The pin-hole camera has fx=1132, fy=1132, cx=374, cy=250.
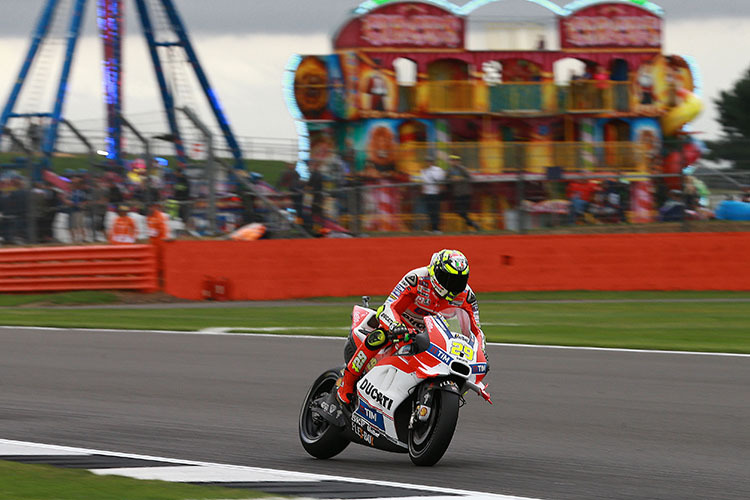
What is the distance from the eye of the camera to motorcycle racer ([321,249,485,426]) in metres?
6.23

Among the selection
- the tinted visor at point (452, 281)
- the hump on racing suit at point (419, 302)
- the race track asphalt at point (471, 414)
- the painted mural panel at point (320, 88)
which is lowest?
the race track asphalt at point (471, 414)

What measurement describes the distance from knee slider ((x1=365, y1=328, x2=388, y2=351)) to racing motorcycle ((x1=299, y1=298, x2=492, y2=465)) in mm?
69

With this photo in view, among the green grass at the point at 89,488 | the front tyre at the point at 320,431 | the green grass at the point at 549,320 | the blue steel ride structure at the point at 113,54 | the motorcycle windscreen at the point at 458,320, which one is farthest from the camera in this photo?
the blue steel ride structure at the point at 113,54

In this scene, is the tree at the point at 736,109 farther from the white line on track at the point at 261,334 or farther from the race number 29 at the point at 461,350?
the race number 29 at the point at 461,350

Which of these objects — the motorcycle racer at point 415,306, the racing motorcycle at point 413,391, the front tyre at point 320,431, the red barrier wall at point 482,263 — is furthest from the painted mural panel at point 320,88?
the motorcycle racer at point 415,306

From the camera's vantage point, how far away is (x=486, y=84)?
35188 millimetres

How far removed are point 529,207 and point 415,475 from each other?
14.9 metres

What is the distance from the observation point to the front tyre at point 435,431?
6.00 meters

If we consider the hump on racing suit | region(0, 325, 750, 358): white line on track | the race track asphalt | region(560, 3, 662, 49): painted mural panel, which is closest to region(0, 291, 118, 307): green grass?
region(0, 325, 750, 358): white line on track

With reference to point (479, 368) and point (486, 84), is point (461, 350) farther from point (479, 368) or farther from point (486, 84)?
point (486, 84)

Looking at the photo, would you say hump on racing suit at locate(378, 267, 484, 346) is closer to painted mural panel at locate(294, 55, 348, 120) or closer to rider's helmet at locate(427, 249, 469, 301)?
rider's helmet at locate(427, 249, 469, 301)

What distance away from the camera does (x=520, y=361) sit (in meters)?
11.6

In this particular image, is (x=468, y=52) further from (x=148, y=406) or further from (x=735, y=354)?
(x=148, y=406)

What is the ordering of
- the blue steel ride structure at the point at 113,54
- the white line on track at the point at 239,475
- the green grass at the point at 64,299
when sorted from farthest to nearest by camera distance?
the blue steel ride structure at the point at 113,54 < the green grass at the point at 64,299 < the white line on track at the point at 239,475
